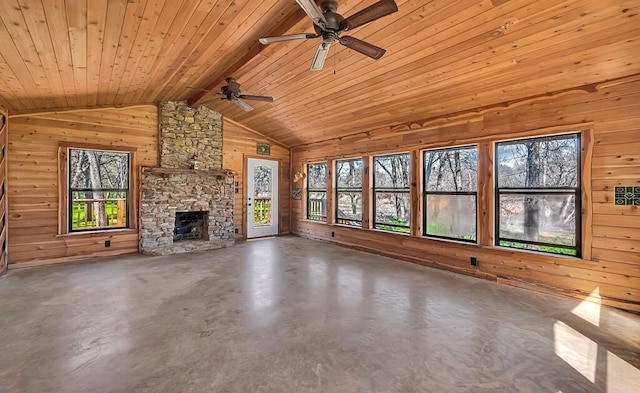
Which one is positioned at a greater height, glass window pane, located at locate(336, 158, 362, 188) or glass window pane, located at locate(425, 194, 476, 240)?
glass window pane, located at locate(336, 158, 362, 188)

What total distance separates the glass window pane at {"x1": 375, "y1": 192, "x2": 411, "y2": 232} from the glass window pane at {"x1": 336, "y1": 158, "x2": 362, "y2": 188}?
723 millimetres

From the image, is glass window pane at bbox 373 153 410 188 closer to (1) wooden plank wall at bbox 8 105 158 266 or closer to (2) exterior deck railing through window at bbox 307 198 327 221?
(2) exterior deck railing through window at bbox 307 198 327 221

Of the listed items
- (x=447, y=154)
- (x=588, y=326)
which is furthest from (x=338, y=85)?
(x=588, y=326)

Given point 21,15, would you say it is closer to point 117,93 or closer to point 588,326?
point 117,93

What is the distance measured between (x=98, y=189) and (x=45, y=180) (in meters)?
0.79

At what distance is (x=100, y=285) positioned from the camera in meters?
4.01

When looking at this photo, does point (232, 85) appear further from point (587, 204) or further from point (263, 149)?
point (587, 204)

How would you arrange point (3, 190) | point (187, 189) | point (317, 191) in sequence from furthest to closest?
point (317, 191) < point (187, 189) < point (3, 190)

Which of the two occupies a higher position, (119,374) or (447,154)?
(447,154)

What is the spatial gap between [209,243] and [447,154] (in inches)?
211

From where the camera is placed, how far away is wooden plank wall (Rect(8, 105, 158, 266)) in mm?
4891

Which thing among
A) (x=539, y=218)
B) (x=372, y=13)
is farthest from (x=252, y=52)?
(x=539, y=218)

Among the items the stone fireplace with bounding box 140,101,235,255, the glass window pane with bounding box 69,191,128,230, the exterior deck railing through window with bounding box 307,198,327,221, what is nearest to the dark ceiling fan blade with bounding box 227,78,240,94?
the stone fireplace with bounding box 140,101,235,255

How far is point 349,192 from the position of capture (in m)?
6.98
